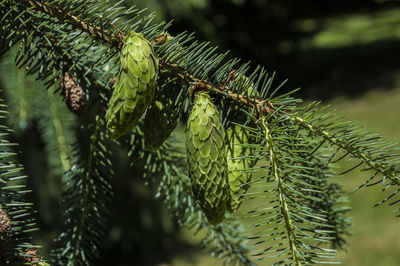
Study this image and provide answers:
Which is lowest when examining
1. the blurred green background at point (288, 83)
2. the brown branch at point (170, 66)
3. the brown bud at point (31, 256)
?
the brown bud at point (31, 256)

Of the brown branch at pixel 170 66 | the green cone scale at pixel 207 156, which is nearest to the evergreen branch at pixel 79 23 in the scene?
the brown branch at pixel 170 66

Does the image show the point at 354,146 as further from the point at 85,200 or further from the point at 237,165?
the point at 85,200

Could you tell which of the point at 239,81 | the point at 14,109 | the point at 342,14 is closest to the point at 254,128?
the point at 239,81

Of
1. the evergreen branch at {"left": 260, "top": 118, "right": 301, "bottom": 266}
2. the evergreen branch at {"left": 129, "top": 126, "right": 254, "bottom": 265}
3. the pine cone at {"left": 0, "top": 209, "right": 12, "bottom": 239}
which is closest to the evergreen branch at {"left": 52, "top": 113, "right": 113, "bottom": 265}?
the evergreen branch at {"left": 129, "top": 126, "right": 254, "bottom": 265}

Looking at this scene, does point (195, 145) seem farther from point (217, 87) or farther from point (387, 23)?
point (387, 23)

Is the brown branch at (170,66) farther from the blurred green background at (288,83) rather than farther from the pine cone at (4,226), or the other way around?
the pine cone at (4,226)

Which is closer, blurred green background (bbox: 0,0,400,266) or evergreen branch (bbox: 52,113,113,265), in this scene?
evergreen branch (bbox: 52,113,113,265)

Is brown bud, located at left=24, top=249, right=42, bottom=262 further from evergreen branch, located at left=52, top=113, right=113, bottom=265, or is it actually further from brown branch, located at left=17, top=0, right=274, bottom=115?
brown branch, located at left=17, top=0, right=274, bottom=115
